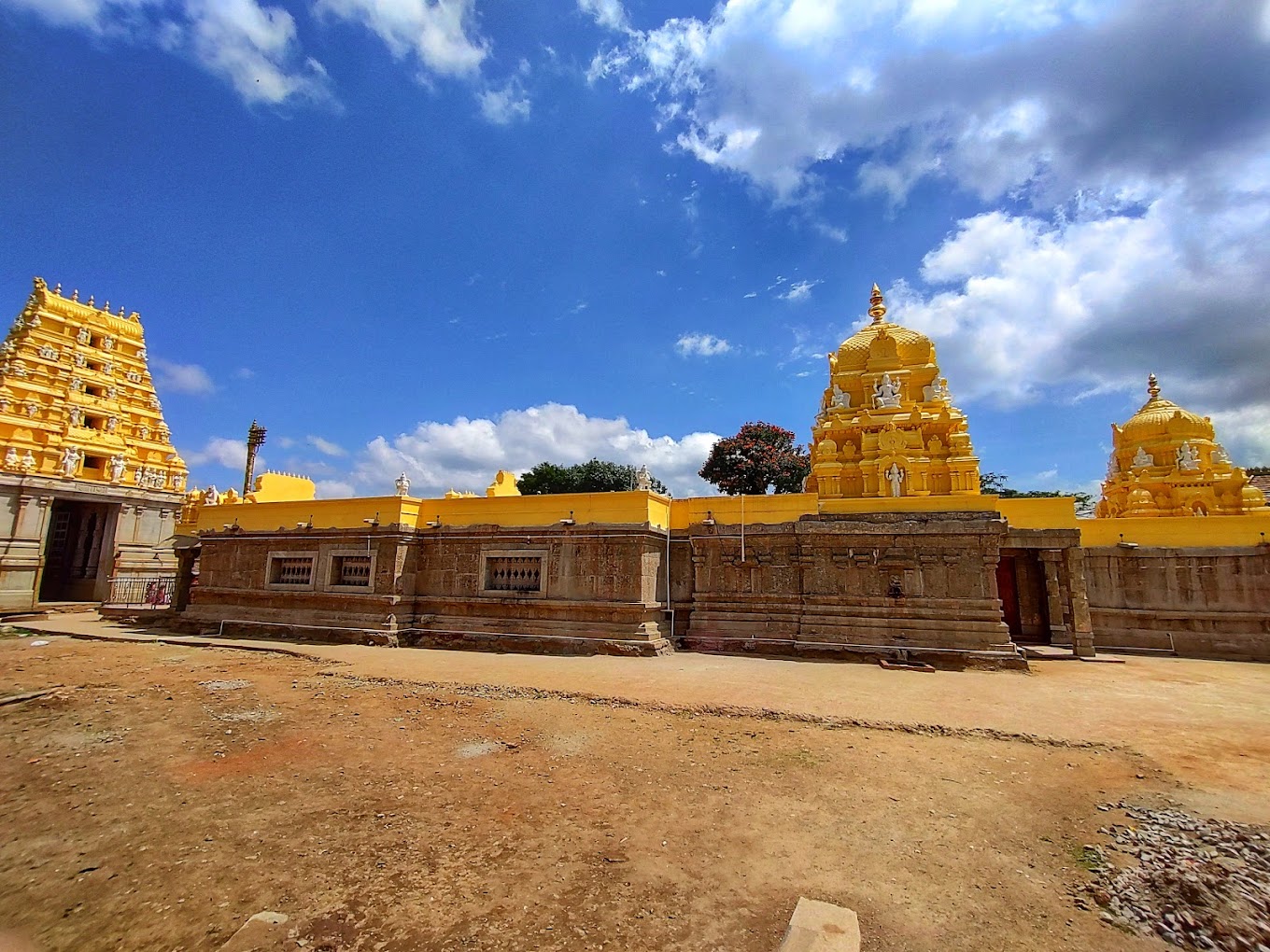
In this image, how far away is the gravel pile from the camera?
122 inches

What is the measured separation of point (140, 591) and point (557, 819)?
2716 centimetres

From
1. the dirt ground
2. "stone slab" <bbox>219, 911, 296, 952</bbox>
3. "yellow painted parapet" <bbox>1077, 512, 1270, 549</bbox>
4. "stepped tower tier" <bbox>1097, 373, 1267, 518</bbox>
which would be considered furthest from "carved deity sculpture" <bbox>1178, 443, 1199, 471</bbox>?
"stone slab" <bbox>219, 911, 296, 952</bbox>

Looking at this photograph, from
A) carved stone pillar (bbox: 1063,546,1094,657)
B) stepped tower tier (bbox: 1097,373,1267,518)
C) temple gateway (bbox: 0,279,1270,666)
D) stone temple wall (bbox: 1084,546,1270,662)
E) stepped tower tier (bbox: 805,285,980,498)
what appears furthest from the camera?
stepped tower tier (bbox: 1097,373,1267,518)

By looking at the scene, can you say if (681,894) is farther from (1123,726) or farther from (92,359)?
(92,359)

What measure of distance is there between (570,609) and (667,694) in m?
5.45

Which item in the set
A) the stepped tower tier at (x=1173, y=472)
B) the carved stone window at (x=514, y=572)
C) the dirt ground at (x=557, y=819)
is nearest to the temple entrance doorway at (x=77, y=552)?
the carved stone window at (x=514, y=572)

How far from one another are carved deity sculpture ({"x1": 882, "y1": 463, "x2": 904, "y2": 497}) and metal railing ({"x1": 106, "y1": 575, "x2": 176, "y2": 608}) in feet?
81.9

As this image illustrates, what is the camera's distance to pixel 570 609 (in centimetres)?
1362

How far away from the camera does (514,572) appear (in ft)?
47.9

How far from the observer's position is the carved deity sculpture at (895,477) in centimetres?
1556

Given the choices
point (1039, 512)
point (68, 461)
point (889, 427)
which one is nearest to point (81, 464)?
point (68, 461)

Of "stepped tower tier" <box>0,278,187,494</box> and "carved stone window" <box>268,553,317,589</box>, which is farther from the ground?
"stepped tower tier" <box>0,278,187,494</box>

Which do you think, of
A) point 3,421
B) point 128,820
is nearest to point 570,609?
point 128,820

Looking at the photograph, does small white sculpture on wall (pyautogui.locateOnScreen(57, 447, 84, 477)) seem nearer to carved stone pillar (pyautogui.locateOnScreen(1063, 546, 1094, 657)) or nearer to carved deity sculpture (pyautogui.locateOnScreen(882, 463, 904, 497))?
carved deity sculpture (pyautogui.locateOnScreen(882, 463, 904, 497))
